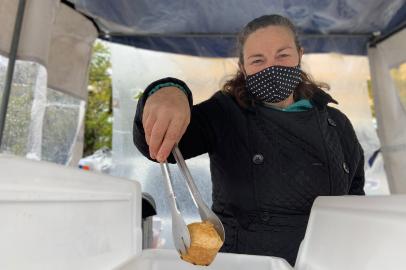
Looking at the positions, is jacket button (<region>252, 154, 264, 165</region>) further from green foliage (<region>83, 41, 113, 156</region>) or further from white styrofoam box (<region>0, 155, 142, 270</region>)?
green foliage (<region>83, 41, 113, 156</region>)

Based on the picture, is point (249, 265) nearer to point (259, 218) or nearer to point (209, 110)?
point (259, 218)

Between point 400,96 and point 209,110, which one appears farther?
point 400,96

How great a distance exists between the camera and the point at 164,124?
29.0 inches

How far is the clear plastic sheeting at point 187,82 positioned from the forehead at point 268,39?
1.08 m

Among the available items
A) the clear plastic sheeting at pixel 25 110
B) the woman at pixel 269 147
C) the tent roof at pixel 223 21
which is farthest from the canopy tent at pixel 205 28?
the woman at pixel 269 147

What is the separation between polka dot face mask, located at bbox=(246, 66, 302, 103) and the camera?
1.21m

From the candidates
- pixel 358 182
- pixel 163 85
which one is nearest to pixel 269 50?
pixel 163 85

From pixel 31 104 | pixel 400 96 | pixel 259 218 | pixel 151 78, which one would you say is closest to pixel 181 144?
pixel 259 218

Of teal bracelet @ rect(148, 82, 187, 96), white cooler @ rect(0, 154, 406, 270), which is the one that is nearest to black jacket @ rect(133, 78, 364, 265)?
teal bracelet @ rect(148, 82, 187, 96)

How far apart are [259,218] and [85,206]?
0.65m

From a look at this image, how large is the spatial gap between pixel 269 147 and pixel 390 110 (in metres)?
1.35

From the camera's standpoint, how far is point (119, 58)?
2.42 meters

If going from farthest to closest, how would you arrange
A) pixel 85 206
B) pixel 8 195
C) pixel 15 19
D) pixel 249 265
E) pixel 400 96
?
pixel 400 96 < pixel 15 19 < pixel 249 265 < pixel 85 206 < pixel 8 195

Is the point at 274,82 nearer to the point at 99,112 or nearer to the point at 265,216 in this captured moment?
the point at 265,216
